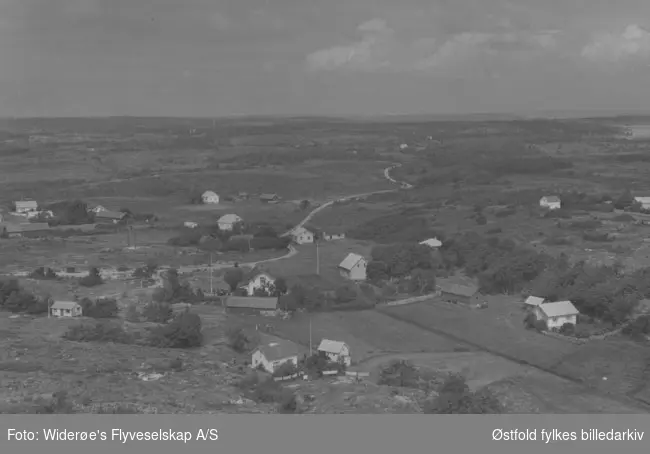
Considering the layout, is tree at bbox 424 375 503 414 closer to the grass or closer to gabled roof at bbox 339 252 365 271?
the grass

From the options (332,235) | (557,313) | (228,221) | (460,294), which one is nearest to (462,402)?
(557,313)

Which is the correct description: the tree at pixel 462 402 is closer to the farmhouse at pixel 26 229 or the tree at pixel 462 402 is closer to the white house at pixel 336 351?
the white house at pixel 336 351

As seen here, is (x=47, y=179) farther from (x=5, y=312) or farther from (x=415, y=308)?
(x=415, y=308)

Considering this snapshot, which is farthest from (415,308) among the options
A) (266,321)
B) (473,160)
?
(473,160)

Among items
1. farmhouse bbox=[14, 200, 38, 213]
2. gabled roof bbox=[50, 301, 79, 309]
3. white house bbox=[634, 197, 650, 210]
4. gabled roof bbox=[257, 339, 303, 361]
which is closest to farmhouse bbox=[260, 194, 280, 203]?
gabled roof bbox=[50, 301, 79, 309]

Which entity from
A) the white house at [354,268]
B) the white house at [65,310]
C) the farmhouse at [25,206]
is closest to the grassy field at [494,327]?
the white house at [354,268]

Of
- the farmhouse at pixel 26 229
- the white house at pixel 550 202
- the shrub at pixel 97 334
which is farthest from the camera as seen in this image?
the farmhouse at pixel 26 229
